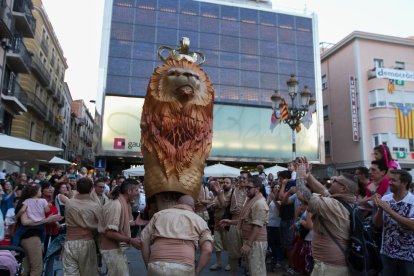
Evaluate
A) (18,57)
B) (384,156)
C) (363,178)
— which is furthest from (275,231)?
(18,57)

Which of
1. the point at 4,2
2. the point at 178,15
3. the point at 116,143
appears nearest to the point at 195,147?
the point at 4,2

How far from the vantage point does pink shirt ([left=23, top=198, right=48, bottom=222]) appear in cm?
472

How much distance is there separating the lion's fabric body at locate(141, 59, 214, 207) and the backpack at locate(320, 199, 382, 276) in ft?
7.05

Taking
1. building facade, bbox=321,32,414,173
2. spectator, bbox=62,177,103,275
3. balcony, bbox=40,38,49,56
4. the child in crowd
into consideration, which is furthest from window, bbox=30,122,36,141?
the child in crowd

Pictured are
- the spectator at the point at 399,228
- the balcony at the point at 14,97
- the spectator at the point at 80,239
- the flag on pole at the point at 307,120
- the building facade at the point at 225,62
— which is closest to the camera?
the spectator at the point at 399,228

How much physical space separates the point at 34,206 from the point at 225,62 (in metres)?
21.0

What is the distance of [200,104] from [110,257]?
93.4 inches

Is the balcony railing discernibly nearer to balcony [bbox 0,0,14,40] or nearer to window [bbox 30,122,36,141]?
window [bbox 30,122,36,141]

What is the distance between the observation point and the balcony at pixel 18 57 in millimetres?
18578

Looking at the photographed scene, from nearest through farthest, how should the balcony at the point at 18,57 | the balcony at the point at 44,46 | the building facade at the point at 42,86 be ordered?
the balcony at the point at 18,57, the building facade at the point at 42,86, the balcony at the point at 44,46

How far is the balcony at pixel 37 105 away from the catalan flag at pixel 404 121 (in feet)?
73.6

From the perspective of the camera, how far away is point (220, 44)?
81.6ft

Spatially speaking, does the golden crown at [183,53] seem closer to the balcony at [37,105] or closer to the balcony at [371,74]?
the balcony at [37,105]

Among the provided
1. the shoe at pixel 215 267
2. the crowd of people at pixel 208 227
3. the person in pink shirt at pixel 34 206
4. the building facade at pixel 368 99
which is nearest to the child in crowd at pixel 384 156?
the crowd of people at pixel 208 227
